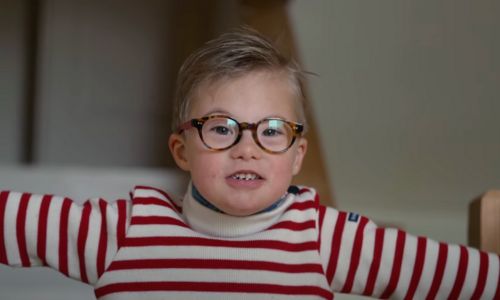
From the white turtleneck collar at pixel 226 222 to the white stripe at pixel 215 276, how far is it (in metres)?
0.05

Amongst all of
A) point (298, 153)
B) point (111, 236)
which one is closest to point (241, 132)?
point (298, 153)

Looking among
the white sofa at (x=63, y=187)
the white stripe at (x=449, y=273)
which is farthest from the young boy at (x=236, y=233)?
the white sofa at (x=63, y=187)

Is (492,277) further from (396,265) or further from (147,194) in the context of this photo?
(147,194)

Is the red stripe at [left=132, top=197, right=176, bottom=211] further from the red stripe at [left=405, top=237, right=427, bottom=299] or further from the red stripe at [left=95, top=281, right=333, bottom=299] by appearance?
the red stripe at [left=405, top=237, right=427, bottom=299]

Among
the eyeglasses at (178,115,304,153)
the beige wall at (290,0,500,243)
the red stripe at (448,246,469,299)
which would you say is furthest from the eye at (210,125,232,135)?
the beige wall at (290,0,500,243)

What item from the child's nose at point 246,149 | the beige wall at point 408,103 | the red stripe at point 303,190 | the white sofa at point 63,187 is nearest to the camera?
the child's nose at point 246,149

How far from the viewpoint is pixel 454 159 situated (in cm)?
199

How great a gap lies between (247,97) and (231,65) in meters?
0.05

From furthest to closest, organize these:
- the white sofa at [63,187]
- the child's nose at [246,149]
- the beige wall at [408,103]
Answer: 1. the beige wall at [408,103]
2. the white sofa at [63,187]
3. the child's nose at [246,149]

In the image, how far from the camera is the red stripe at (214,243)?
87cm

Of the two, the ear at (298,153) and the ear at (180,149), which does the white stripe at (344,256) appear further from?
the ear at (180,149)

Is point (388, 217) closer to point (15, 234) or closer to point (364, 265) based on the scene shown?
point (364, 265)

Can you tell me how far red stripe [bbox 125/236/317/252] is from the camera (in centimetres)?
87

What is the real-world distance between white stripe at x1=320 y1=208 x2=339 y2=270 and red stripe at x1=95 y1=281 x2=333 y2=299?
1.5 inches
